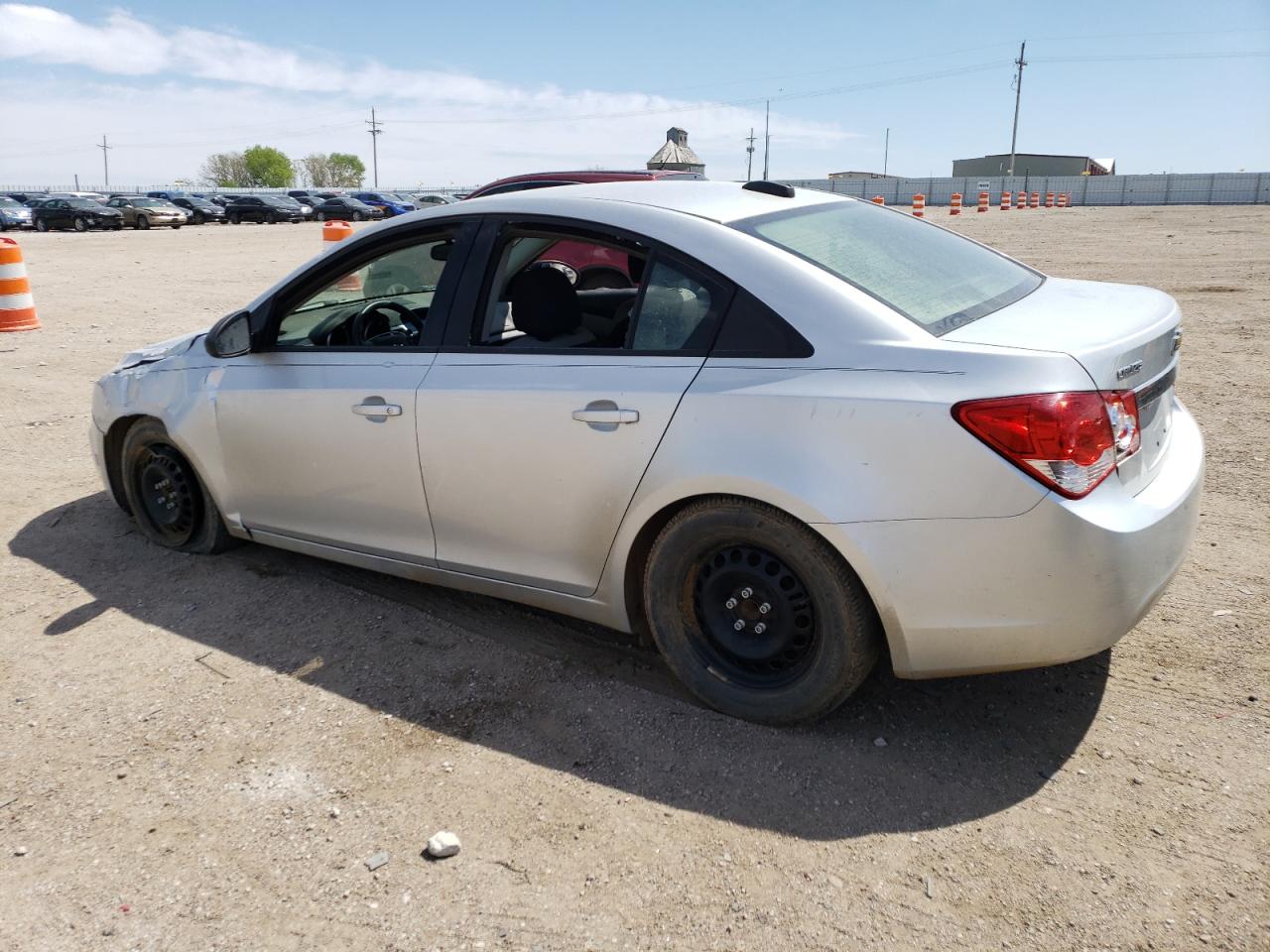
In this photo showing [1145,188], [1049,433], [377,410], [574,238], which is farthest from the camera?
[1145,188]

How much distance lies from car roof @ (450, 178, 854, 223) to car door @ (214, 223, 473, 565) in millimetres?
294

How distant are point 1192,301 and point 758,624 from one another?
1080 centimetres

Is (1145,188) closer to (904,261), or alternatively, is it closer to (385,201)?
(385,201)

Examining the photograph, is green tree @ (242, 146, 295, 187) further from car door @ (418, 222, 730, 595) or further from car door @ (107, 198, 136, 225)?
car door @ (418, 222, 730, 595)

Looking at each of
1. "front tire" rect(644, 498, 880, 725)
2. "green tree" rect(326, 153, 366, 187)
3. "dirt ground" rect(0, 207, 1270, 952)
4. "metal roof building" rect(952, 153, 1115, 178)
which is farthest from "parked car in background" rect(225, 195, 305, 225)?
"green tree" rect(326, 153, 366, 187)

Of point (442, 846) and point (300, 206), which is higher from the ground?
point (300, 206)

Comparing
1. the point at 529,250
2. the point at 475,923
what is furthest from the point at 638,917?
the point at 529,250

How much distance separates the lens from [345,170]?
14925cm

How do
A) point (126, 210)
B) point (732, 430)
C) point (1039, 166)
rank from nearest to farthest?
point (732, 430) → point (126, 210) → point (1039, 166)

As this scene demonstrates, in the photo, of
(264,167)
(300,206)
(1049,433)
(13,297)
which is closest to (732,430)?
(1049,433)

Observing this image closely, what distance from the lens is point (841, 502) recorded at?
9.12ft

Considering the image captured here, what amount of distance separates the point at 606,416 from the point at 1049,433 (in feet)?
4.32

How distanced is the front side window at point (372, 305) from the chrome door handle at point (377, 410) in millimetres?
284

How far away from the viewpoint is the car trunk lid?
274 centimetres
